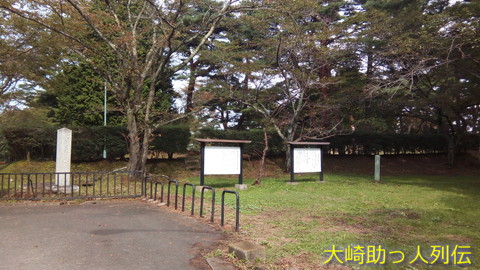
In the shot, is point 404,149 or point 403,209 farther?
point 404,149

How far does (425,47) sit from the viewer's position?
43.8 ft

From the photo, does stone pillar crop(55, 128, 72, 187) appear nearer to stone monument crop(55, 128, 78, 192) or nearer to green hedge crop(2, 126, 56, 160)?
stone monument crop(55, 128, 78, 192)

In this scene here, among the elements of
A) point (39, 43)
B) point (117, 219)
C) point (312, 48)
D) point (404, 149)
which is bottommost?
point (117, 219)

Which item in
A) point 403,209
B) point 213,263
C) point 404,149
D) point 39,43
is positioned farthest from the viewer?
point 404,149

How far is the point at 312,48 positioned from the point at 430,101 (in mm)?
8236

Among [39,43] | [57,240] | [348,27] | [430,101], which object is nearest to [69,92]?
[39,43]

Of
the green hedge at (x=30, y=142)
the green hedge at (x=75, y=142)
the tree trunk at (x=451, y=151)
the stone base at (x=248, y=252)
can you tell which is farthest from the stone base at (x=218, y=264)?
the tree trunk at (x=451, y=151)

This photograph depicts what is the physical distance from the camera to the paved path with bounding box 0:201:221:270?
161 inches

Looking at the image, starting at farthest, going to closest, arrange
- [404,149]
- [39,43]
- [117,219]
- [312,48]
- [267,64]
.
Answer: [404,149]
[267,64]
[312,48]
[39,43]
[117,219]

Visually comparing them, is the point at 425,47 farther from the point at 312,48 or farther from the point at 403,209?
the point at 403,209

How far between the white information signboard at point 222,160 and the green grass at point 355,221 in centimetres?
148

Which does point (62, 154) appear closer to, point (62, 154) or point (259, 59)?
point (62, 154)

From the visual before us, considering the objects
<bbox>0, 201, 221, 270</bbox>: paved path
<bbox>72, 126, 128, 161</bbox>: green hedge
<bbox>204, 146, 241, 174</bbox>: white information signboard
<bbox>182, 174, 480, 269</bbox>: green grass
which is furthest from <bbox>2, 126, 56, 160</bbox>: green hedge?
<bbox>182, 174, 480, 269</bbox>: green grass

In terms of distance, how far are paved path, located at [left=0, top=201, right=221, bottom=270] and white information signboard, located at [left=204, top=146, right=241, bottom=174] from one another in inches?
145
